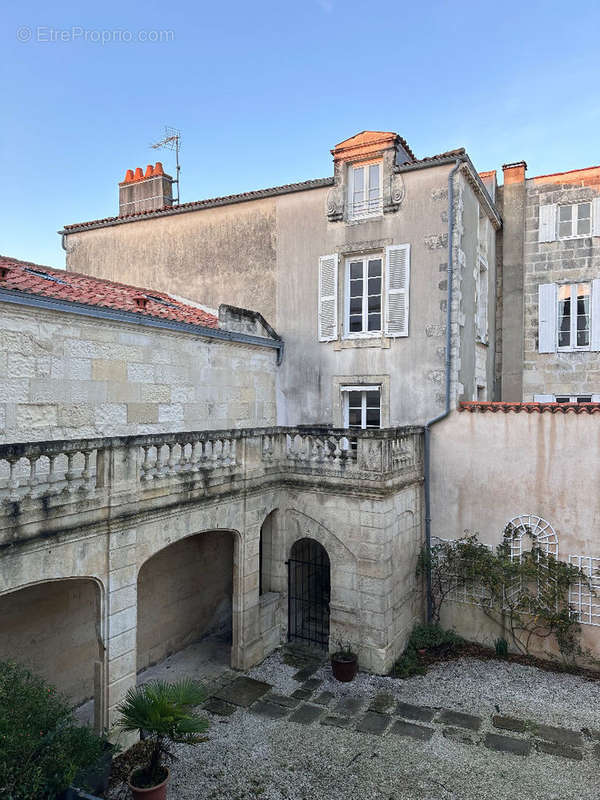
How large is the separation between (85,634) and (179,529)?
8.29ft

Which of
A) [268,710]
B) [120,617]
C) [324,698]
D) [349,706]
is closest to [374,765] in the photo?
[349,706]

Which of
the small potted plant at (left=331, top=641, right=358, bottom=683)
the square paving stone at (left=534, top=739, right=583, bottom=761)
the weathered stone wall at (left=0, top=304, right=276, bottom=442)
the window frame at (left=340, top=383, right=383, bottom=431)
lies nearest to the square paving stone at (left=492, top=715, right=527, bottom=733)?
the square paving stone at (left=534, top=739, right=583, bottom=761)

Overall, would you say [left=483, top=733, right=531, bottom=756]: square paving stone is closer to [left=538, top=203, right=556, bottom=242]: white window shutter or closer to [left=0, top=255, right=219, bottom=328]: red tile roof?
[left=0, top=255, right=219, bottom=328]: red tile roof

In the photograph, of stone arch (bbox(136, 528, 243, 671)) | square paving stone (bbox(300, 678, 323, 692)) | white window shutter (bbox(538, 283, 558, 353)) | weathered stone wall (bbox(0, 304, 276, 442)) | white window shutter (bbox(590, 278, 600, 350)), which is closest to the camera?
weathered stone wall (bbox(0, 304, 276, 442))

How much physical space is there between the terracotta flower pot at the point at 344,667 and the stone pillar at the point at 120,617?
3.56 meters

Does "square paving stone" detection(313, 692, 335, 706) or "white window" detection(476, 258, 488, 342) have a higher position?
"white window" detection(476, 258, 488, 342)

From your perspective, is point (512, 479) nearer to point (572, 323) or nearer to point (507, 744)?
point (507, 744)

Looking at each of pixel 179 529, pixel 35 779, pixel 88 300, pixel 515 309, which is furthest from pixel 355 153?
pixel 35 779

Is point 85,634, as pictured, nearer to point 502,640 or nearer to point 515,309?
point 502,640

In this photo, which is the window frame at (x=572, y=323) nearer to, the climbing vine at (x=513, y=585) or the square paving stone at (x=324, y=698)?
the climbing vine at (x=513, y=585)

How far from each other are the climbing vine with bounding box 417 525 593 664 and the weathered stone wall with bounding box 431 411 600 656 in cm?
24

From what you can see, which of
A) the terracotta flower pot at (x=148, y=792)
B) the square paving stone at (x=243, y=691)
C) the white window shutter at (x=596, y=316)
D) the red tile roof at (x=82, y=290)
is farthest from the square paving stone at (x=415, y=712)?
the white window shutter at (x=596, y=316)

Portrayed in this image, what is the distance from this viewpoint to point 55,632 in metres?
7.90

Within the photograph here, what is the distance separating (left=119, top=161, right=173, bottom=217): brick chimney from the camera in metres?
14.5
